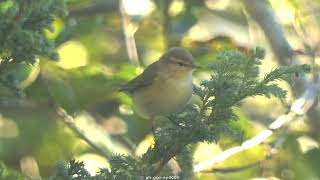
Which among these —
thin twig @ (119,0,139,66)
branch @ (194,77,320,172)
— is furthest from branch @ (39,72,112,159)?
thin twig @ (119,0,139,66)

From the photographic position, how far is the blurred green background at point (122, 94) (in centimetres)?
362

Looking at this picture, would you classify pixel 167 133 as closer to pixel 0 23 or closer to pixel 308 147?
pixel 0 23

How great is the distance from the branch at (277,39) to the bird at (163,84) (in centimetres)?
56

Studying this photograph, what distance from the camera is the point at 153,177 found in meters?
2.11

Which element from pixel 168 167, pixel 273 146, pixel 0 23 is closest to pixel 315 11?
pixel 273 146

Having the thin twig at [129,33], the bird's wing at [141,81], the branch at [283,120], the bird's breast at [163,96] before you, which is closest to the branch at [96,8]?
the thin twig at [129,33]

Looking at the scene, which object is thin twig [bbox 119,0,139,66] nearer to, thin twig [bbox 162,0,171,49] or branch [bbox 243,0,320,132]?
thin twig [bbox 162,0,171,49]

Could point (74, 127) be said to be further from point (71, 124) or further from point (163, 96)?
point (163, 96)

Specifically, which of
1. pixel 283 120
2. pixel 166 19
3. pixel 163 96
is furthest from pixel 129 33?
pixel 283 120

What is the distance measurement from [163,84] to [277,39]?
735 mm

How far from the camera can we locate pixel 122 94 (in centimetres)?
383

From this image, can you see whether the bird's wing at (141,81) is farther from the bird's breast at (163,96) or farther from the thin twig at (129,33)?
the thin twig at (129,33)

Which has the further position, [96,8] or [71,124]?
[96,8]

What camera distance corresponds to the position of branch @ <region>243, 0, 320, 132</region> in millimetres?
3801
